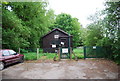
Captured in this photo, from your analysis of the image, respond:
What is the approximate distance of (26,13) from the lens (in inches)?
541

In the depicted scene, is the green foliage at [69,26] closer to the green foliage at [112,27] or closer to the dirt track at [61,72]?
the green foliage at [112,27]

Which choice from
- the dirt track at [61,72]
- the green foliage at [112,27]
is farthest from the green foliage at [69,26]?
the dirt track at [61,72]

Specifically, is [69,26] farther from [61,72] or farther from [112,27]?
[61,72]

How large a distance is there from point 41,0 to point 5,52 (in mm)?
10413

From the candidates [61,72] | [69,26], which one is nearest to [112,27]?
[61,72]

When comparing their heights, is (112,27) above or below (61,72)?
above

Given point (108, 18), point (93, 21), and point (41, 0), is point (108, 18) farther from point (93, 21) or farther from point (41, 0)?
point (41, 0)

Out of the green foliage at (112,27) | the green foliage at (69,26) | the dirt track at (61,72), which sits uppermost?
the green foliage at (69,26)

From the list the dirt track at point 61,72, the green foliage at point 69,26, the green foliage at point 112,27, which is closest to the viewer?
the dirt track at point 61,72

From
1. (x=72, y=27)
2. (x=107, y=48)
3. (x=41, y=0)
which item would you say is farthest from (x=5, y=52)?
(x=72, y=27)

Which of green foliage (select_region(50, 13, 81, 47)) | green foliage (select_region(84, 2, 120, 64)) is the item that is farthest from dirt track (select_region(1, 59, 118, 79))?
green foliage (select_region(50, 13, 81, 47))

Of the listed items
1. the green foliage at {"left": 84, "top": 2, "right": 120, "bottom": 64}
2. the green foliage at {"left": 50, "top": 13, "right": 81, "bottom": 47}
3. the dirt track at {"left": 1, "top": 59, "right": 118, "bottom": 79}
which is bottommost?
the dirt track at {"left": 1, "top": 59, "right": 118, "bottom": 79}

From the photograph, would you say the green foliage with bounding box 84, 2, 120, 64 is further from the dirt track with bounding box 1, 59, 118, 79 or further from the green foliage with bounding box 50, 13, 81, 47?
the green foliage with bounding box 50, 13, 81, 47

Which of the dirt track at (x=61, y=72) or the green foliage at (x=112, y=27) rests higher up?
the green foliage at (x=112, y=27)
